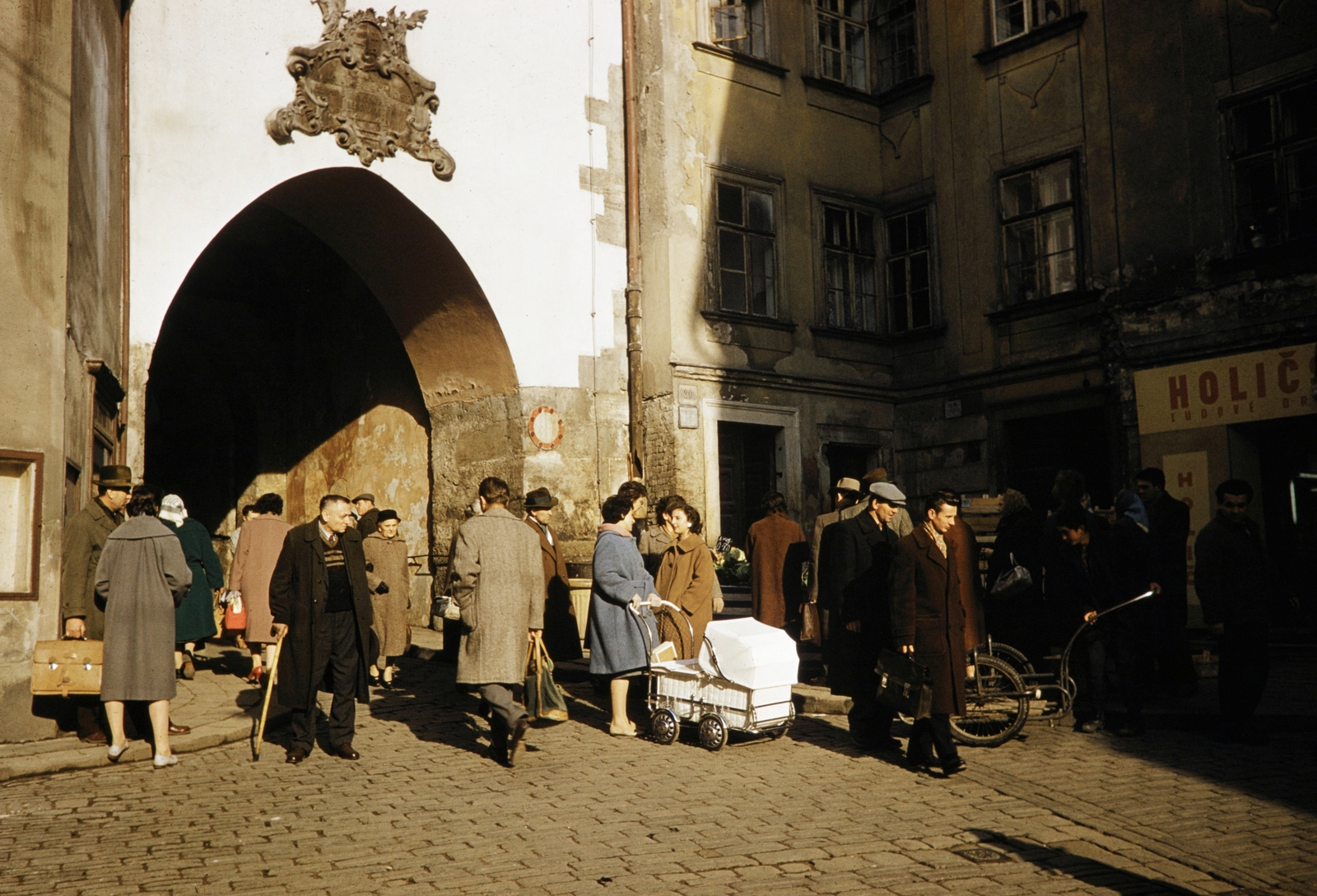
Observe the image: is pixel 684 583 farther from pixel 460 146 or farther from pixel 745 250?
pixel 745 250

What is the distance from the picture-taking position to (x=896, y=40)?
1750 centimetres

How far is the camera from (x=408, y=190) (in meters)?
13.7

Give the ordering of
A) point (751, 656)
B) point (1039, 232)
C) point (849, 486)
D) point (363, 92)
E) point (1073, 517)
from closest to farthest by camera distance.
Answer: point (751, 656) < point (1073, 517) < point (849, 486) < point (363, 92) < point (1039, 232)

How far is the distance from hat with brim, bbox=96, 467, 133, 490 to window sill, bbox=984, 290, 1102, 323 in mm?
10950

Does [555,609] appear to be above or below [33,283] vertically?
below

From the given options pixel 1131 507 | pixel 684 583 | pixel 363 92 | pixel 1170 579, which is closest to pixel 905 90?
pixel 363 92

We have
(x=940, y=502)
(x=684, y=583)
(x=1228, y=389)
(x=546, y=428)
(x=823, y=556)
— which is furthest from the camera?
(x=546, y=428)

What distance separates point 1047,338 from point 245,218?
34.1 ft

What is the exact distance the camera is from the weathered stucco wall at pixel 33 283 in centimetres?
826

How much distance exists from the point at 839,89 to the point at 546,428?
6451 millimetres

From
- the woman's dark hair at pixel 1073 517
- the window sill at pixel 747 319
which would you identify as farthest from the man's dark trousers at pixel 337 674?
the window sill at pixel 747 319

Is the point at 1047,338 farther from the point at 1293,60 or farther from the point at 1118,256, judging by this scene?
the point at 1293,60

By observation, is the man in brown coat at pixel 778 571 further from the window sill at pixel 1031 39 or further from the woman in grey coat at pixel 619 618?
the window sill at pixel 1031 39

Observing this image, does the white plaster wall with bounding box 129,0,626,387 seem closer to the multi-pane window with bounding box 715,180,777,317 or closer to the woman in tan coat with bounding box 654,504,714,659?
the multi-pane window with bounding box 715,180,777,317
